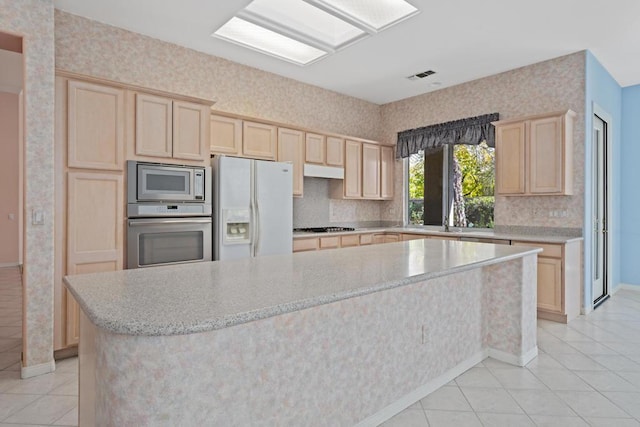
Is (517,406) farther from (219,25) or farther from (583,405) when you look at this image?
(219,25)

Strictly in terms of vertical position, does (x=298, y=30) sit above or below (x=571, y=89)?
above

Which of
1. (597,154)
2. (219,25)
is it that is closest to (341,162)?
(219,25)

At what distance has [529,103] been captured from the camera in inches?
176

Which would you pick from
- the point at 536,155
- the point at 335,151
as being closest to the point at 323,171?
the point at 335,151

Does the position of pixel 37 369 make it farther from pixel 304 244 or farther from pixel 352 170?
pixel 352 170

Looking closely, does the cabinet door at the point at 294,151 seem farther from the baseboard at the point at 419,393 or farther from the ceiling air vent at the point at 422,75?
the baseboard at the point at 419,393

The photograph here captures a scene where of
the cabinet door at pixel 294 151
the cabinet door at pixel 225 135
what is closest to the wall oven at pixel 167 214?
the cabinet door at pixel 225 135

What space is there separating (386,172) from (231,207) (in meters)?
3.10

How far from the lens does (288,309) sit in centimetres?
126

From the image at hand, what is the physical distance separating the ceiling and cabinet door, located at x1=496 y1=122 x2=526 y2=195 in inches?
33.1

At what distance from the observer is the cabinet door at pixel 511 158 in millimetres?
4234

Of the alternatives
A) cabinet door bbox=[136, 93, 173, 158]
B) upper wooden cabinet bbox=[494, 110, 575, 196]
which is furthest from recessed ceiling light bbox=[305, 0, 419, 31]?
upper wooden cabinet bbox=[494, 110, 575, 196]

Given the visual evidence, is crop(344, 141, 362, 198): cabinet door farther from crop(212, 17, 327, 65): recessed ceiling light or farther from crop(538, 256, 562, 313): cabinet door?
crop(538, 256, 562, 313): cabinet door

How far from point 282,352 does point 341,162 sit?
397 cm
